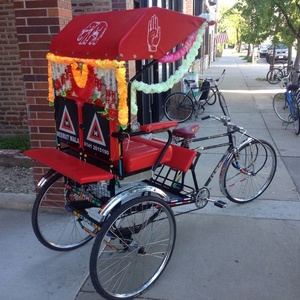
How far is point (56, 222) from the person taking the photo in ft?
12.3

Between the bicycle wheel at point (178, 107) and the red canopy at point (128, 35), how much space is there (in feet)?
18.9

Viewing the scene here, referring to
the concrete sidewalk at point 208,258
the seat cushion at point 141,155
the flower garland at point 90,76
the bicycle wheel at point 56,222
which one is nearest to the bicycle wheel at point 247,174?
the concrete sidewalk at point 208,258

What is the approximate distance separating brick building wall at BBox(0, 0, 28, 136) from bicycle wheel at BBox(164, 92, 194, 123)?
3422 mm

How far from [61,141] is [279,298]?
82.5 inches

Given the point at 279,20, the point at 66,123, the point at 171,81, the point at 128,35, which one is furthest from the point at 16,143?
the point at 279,20

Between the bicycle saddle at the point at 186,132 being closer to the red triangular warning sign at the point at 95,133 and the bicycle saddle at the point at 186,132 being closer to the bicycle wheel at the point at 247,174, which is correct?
the bicycle wheel at the point at 247,174

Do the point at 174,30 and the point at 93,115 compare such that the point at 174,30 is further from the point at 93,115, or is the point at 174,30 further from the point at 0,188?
the point at 0,188

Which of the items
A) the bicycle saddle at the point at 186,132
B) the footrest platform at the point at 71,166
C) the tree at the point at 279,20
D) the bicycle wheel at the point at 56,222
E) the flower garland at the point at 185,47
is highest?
the tree at the point at 279,20

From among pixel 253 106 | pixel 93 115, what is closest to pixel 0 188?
pixel 93 115

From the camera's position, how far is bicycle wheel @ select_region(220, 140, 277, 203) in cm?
397

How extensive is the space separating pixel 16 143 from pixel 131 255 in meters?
3.96

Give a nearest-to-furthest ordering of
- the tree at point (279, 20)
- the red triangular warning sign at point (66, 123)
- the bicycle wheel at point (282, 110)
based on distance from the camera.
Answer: the red triangular warning sign at point (66, 123), the bicycle wheel at point (282, 110), the tree at point (279, 20)

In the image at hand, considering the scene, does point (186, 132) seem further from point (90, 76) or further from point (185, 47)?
point (90, 76)

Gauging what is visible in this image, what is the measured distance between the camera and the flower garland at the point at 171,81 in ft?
8.87
